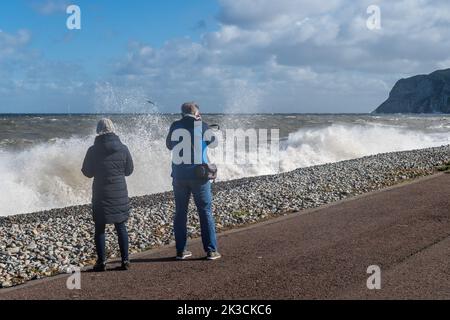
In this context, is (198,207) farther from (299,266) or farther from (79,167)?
(79,167)

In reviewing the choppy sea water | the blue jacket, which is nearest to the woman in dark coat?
the blue jacket

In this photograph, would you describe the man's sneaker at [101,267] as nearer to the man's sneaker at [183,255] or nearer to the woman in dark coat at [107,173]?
the woman in dark coat at [107,173]

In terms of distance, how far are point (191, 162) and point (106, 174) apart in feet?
3.69

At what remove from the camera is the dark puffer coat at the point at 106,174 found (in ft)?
23.1

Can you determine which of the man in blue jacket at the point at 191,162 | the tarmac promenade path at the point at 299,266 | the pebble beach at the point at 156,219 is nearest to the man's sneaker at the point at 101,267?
the tarmac promenade path at the point at 299,266

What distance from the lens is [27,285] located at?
676 centimetres

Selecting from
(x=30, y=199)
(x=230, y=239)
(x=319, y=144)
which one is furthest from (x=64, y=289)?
(x=319, y=144)

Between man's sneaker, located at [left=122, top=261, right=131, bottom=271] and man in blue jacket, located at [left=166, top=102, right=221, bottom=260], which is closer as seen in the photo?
man's sneaker, located at [left=122, top=261, right=131, bottom=271]

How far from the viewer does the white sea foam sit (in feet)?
66.1

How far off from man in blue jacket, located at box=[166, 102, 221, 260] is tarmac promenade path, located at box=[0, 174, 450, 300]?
0.50m

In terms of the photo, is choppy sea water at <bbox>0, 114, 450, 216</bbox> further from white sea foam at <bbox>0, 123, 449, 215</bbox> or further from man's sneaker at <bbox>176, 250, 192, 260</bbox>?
man's sneaker at <bbox>176, 250, 192, 260</bbox>
